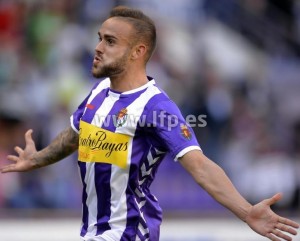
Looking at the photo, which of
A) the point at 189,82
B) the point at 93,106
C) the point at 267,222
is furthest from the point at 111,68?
the point at 189,82

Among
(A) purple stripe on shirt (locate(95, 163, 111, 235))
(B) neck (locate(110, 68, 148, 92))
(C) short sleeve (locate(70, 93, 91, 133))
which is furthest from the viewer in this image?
(C) short sleeve (locate(70, 93, 91, 133))

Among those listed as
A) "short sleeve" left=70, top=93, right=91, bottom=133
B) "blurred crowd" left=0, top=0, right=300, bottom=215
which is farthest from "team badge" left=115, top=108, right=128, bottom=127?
"blurred crowd" left=0, top=0, right=300, bottom=215

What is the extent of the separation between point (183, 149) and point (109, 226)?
741mm

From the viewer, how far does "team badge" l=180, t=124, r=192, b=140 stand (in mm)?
5851

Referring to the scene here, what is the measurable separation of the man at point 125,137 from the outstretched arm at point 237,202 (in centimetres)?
10

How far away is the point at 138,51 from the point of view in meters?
6.18

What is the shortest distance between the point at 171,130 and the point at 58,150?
1.20m

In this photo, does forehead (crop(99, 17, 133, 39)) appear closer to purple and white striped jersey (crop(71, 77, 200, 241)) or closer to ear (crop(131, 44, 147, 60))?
ear (crop(131, 44, 147, 60))

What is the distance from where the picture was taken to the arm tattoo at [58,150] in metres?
6.70

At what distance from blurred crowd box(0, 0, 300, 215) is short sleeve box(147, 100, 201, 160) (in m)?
4.55

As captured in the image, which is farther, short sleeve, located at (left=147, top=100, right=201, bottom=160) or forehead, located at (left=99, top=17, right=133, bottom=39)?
forehead, located at (left=99, top=17, right=133, bottom=39)

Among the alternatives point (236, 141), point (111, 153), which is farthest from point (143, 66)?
point (236, 141)

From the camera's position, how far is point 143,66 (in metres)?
6.26

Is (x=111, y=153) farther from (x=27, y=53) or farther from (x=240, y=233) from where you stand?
(x=27, y=53)
